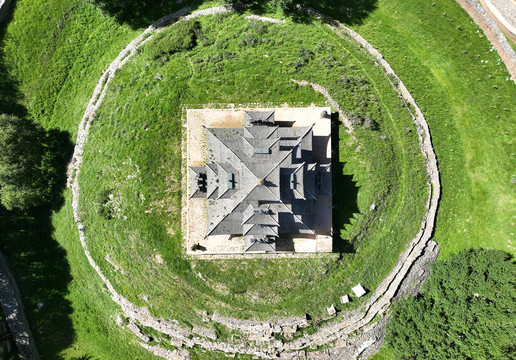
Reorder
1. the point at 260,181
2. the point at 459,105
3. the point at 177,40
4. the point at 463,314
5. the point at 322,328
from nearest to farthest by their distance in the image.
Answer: the point at 260,181
the point at 463,314
the point at 322,328
the point at 459,105
the point at 177,40

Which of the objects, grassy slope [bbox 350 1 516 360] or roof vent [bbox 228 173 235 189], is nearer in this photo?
roof vent [bbox 228 173 235 189]

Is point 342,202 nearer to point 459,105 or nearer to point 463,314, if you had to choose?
point 463,314

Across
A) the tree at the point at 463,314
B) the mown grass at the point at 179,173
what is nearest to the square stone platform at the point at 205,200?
the mown grass at the point at 179,173

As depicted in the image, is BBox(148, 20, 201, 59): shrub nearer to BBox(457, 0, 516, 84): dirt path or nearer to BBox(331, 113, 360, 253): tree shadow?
BBox(331, 113, 360, 253): tree shadow

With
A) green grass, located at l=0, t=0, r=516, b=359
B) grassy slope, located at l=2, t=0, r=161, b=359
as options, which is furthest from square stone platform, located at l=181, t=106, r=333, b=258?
grassy slope, located at l=2, t=0, r=161, b=359

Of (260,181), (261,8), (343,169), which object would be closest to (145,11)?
(261,8)

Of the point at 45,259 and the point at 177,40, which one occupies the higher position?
the point at 177,40
